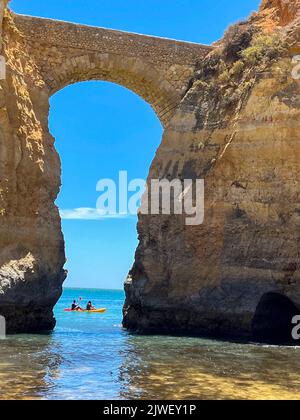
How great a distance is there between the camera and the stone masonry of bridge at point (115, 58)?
1773cm

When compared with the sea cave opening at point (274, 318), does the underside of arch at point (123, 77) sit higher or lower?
higher

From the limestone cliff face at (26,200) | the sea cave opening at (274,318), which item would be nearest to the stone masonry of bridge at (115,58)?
the limestone cliff face at (26,200)

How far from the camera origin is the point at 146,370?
969cm

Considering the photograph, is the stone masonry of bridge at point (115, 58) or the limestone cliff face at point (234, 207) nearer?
the limestone cliff face at point (234, 207)

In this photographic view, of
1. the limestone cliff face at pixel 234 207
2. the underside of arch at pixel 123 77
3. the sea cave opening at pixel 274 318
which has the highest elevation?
the underside of arch at pixel 123 77

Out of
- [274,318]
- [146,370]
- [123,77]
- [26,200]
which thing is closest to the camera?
[146,370]

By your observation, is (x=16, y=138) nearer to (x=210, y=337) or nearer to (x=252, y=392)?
(x=210, y=337)

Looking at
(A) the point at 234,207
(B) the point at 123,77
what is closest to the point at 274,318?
(A) the point at 234,207

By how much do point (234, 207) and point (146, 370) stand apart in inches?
308

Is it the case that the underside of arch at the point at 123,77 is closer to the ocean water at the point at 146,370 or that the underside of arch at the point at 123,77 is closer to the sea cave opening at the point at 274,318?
the sea cave opening at the point at 274,318

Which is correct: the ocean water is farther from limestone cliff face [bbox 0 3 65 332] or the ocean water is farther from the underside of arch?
the underside of arch

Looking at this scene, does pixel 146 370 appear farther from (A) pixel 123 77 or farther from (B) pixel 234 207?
(A) pixel 123 77

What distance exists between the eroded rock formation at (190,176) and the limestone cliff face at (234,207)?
0.03m

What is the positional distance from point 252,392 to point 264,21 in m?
14.9
